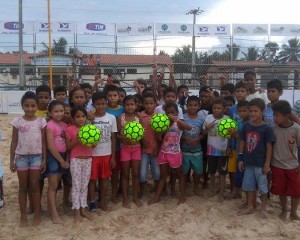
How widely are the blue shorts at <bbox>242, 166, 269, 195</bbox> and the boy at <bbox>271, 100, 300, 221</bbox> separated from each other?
0.47 ft

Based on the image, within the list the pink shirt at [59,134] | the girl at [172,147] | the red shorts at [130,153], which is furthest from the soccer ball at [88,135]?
the girl at [172,147]

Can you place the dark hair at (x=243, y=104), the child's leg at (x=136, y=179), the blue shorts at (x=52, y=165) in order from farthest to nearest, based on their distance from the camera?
the child's leg at (x=136, y=179), the dark hair at (x=243, y=104), the blue shorts at (x=52, y=165)

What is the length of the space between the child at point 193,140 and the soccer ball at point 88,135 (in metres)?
1.42

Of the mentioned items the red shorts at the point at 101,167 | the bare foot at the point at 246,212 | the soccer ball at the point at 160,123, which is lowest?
the bare foot at the point at 246,212

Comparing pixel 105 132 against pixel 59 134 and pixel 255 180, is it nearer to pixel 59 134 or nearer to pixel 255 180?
pixel 59 134

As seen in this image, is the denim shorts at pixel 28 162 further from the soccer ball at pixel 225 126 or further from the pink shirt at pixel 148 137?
the soccer ball at pixel 225 126

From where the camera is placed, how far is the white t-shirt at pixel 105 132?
4.98 meters

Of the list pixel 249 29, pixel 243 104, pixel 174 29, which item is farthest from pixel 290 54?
pixel 243 104

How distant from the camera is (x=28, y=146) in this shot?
4.60 meters

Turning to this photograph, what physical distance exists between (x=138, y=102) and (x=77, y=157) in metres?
1.41

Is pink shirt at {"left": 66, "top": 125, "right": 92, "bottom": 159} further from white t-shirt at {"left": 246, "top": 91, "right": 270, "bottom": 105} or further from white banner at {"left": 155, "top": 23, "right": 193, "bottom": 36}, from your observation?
white banner at {"left": 155, "top": 23, "right": 193, "bottom": 36}

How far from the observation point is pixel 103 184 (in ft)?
16.8

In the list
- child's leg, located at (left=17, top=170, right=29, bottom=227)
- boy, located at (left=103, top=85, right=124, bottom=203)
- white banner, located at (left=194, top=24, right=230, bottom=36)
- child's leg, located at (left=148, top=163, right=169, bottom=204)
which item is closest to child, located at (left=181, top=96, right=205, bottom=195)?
child's leg, located at (left=148, top=163, right=169, bottom=204)

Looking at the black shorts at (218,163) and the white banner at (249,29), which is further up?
the white banner at (249,29)
